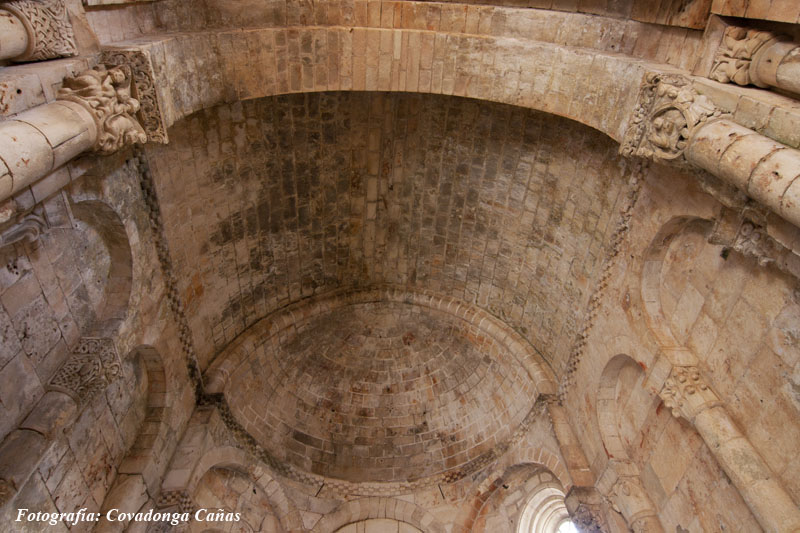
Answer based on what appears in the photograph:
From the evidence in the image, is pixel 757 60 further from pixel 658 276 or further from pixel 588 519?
pixel 588 519

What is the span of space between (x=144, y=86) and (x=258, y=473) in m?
5.22

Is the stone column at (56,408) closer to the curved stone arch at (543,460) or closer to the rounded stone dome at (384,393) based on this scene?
the rounded stone dome at (384,393)

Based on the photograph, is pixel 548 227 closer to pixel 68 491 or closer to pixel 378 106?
pixel 378 106

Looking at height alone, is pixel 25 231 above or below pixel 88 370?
above

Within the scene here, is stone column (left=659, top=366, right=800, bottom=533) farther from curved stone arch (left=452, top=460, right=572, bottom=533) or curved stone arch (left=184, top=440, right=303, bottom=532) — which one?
curved stone arch (left=184, top=440, right=303, bottom=532)

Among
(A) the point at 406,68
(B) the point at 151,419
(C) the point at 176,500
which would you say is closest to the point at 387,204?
(A) the point at 406,68

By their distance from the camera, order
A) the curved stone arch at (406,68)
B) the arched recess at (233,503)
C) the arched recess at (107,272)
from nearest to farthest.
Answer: the arched recess at (107,272) → the curved stone arch at (406,68) → the arched recess at (233,503)

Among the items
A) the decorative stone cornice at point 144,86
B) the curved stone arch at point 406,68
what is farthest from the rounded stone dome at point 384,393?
the decorative stone cornice at point 144,86

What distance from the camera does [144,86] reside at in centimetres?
436

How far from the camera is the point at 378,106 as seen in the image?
6.53 meters

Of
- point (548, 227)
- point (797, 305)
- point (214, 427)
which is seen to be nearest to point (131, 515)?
point (214, 427)

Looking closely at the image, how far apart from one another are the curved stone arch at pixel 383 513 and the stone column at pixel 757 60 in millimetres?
6637

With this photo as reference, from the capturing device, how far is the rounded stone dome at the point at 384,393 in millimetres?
7922

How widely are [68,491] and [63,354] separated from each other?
1.18 m
